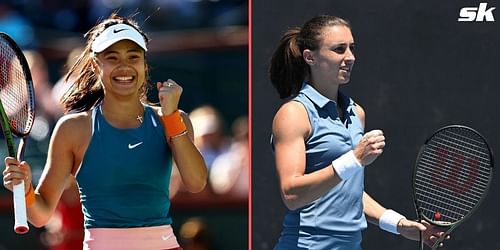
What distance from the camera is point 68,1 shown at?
16.6 feet

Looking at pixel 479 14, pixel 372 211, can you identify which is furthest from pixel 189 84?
pixel 372 211

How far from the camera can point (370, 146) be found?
3133 mm

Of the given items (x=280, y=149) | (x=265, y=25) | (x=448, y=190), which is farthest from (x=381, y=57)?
(x=280, y=149)

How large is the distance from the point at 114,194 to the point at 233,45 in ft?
6.11

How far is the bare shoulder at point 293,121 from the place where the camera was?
3.33 metres

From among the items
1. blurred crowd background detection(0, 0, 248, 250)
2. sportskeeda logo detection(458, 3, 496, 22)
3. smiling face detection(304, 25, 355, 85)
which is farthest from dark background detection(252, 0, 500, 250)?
smiling face detection(304, 25, 355, 85)

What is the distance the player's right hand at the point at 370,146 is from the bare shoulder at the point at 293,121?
202mm

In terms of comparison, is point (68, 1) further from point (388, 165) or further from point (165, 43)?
point (388, 165)

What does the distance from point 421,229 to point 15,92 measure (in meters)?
1.32

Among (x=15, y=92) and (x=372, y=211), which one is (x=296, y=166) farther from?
(x=15, y=92)

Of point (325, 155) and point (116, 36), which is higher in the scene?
point (116, 36)

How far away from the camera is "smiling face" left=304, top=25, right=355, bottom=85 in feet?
11.7

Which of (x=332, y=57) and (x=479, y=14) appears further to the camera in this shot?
(x=479, y=14)

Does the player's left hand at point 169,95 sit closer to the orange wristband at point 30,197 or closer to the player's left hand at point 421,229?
the orange wristband at point 30,197
